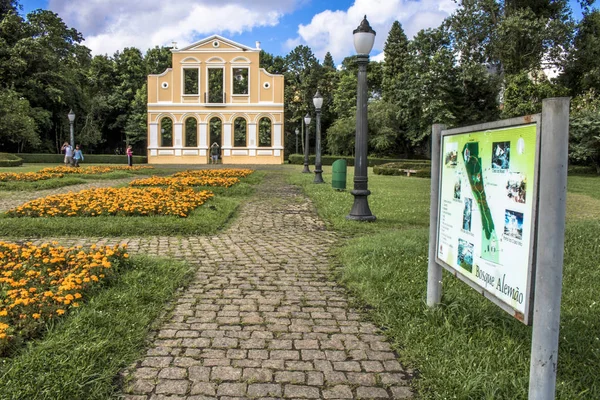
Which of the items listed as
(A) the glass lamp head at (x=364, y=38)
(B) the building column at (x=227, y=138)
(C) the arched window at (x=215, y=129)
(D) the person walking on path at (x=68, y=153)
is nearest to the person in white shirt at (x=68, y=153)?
(D) the person walking on path at (x=68, y=153)

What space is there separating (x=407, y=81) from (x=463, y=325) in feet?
122

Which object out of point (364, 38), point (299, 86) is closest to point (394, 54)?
point (299, 86)

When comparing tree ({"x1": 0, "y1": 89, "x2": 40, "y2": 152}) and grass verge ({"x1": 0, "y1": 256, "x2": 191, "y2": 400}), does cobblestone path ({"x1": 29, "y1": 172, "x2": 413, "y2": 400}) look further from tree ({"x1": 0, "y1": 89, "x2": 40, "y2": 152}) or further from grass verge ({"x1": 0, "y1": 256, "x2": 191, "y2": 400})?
tree ({"x1": 0, "y1": 89, "x2": 40, "y2": 152})

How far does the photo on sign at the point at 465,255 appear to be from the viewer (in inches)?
116

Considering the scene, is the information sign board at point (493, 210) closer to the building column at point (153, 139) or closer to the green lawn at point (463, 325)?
the green lawn at point (463, 325)

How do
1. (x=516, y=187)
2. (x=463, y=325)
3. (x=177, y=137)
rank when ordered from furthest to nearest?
(x=177, y=137) < (x=463, y=325) < (x=516, y=187)

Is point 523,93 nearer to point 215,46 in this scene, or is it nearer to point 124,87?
point 215,46

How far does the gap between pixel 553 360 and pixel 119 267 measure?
3980 mm

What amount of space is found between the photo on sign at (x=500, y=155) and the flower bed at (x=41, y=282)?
303 cm

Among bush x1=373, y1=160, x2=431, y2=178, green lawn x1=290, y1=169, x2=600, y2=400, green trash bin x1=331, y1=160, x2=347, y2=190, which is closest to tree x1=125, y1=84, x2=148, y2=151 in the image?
bush x1=373, y1=160, x2=431, y2=178

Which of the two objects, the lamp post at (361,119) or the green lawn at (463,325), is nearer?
the green lawn at (463,325)

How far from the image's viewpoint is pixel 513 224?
2398 mm

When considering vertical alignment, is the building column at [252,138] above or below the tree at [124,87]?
below

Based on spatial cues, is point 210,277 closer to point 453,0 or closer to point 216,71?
point 453,0
